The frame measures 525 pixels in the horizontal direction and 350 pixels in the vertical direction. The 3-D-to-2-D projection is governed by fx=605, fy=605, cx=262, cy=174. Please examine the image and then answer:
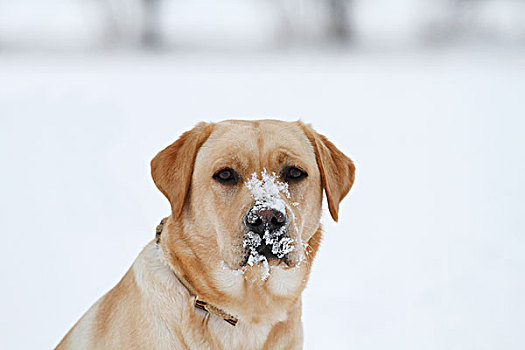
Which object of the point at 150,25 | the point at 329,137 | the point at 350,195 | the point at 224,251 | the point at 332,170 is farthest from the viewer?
the point at 150,25

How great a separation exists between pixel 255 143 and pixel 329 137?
6.31 meters

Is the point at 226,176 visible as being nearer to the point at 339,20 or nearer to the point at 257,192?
the point at 257,192

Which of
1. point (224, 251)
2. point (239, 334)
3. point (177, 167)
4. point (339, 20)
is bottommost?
point (339, 20)

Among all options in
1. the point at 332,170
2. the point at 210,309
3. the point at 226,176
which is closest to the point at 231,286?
the point at 210,309

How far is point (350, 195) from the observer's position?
293 inches

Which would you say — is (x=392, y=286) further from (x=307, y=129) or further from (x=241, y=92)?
(x=241, y=92)

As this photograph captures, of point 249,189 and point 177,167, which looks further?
point 177,167

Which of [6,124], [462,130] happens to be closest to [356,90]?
[462,130]

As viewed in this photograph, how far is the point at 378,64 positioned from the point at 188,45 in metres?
7.00

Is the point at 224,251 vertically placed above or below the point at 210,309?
above

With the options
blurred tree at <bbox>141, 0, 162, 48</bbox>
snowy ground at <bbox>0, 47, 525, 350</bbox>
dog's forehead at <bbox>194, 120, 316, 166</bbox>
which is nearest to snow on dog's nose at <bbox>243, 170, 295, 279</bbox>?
dog's forehead at <bbox>194, 120, 316, 166</bbox>

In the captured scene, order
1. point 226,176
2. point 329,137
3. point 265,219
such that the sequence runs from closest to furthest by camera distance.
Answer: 1. point 265,219
2. point 226,176
3. point 329,137

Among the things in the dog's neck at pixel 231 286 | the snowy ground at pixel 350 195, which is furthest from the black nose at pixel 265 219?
the snowy ground at pixel 350 195

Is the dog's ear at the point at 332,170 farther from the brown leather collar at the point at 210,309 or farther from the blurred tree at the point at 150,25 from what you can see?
the blurred tree at the point at 150,25
